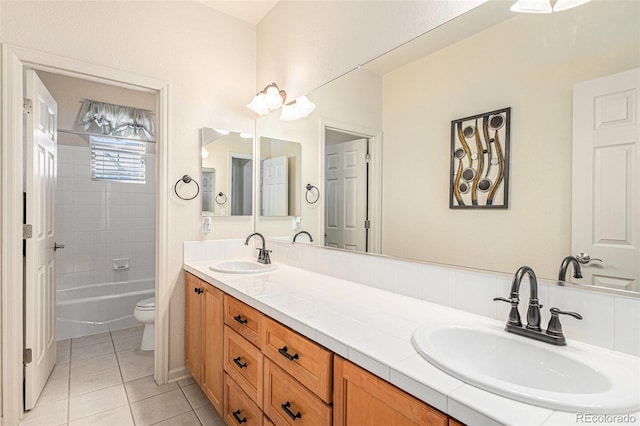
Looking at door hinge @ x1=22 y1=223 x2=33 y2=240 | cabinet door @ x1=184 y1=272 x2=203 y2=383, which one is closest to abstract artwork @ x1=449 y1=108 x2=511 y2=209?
cabinet door @ x1=184 y1=272 x2=203 y2=383

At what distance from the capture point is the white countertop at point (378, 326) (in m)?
0.64

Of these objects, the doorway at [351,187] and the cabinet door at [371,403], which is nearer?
the cabinet door at [371,403]

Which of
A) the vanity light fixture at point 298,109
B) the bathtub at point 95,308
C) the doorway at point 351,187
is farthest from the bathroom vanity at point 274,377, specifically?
the bathtub at point 95,308

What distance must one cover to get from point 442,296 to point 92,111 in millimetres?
3626

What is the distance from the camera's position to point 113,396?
2.06 m

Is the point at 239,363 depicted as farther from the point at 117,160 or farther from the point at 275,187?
the point at 117,160

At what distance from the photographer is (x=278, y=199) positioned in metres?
2.41

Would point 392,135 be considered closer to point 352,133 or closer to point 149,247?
point 352,133

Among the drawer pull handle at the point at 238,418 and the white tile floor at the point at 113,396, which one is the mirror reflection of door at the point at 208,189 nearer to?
the white tile floor at the point at 113,396

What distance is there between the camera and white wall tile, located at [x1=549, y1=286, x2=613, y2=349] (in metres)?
0.91

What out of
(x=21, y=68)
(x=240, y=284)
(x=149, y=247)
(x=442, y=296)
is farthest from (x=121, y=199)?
(x=442, y=296)

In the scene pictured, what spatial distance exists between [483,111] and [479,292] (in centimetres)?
68

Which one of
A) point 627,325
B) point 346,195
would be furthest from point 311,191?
point 627,325

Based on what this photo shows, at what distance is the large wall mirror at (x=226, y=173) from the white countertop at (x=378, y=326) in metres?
0.65
